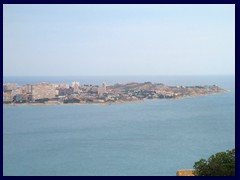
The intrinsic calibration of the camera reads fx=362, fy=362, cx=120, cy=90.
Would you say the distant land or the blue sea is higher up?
the distant land

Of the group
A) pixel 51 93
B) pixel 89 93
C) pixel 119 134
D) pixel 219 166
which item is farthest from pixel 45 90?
pixel 219 166

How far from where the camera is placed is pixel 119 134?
9703 mm

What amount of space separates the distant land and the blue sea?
0.80 ft

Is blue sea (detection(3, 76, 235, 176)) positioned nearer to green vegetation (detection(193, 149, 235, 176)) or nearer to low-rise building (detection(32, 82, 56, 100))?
low-rise building (detection(32, 82, 56, 100))

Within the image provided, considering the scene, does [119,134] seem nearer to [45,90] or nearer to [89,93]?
[89,93]

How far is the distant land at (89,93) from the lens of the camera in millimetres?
9145

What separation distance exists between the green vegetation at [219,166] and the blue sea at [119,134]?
5.06 meters

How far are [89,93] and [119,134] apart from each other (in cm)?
165

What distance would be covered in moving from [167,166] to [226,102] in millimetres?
5262

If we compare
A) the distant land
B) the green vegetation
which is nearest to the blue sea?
the distant land

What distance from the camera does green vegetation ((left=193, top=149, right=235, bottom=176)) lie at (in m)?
2.24

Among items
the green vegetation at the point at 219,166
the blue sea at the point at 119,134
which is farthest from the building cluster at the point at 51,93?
the green vegetation at the point at 219,166

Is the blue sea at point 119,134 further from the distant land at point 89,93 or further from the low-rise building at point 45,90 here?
the low-rise building at point 45,90
